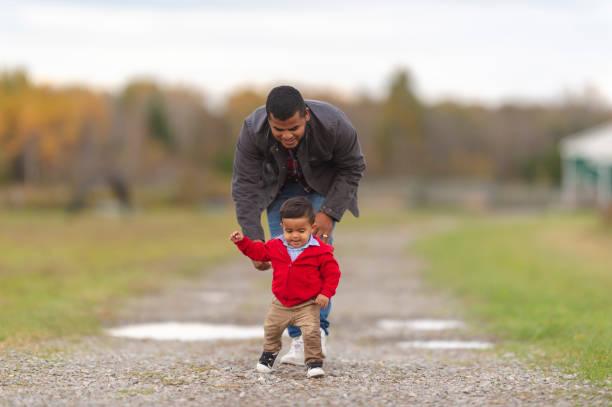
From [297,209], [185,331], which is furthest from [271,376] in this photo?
[185,331]

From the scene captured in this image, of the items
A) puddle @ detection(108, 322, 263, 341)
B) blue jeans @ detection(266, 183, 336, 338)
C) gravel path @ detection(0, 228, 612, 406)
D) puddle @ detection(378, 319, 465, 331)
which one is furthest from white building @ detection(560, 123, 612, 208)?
blue jeans @ detection(266, 183, 336, 338)

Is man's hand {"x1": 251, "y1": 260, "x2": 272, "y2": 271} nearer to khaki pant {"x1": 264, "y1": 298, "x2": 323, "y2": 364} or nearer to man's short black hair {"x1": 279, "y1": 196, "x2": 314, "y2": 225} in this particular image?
khaki pant {"x1": 264, "y1": 298, "x2": 323, "y2": 364}

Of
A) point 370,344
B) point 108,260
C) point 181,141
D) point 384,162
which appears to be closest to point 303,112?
point 370,344

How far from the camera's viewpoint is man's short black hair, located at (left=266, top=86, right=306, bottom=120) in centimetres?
499

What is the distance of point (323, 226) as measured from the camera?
5547 millimetres

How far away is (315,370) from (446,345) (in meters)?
2.61

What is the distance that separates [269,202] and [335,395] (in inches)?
67.8

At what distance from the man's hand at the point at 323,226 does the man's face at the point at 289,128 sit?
60 cm

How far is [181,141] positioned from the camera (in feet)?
276

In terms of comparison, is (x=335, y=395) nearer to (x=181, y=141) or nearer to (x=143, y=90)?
(x=181, y=141)

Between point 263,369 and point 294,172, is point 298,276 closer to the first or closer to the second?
point 263,369

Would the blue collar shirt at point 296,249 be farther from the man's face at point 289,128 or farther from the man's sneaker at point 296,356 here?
the man's sneaker at point 296,356

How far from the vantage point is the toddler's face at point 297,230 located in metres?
5.14

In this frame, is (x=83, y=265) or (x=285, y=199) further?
(x=83, y=265)
